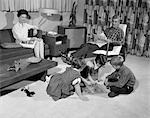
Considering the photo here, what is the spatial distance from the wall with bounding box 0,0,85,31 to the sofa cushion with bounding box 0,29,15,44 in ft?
1.21

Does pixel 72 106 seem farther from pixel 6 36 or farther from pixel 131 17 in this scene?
pixel 131 17

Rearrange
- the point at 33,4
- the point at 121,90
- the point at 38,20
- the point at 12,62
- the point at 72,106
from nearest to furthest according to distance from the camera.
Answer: the point at 72,106 → the point at 121,90 → the point at 12,62 → the point at 33,4 → the point at 38,20

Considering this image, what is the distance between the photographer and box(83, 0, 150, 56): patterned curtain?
5.42m

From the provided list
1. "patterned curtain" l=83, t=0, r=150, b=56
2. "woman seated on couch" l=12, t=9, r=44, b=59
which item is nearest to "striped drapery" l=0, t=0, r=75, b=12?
"woman seated on couch" l=12, t=9, r=44, b=59

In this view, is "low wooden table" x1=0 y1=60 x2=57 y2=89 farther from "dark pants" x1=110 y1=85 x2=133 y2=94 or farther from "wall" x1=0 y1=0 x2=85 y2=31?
"wall" x1=0 y1=0 x2=85 y2=31

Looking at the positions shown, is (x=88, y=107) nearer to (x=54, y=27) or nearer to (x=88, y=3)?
(x=54, y=27)

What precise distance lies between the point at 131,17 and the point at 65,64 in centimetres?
233

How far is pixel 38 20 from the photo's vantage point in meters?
5.35

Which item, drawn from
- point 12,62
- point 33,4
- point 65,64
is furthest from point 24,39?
point 33,4

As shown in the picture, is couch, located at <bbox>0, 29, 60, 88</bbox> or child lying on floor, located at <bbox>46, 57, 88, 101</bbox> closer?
couch, located at <bbox>0, 29, 60, 88</bbox>

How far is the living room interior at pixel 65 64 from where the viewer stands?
9.06ft

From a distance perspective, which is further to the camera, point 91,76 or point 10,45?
point 10,45

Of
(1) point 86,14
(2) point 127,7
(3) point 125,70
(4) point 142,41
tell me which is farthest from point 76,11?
(3) point 125,70

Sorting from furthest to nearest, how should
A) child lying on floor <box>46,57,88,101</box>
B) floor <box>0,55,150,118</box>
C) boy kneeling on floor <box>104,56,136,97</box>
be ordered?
boy kneeling on floor <box>104,56,136,97</box> → child lying on floor <box>46,57,88,101</box> → floor <box>0,55,150,118</box>
